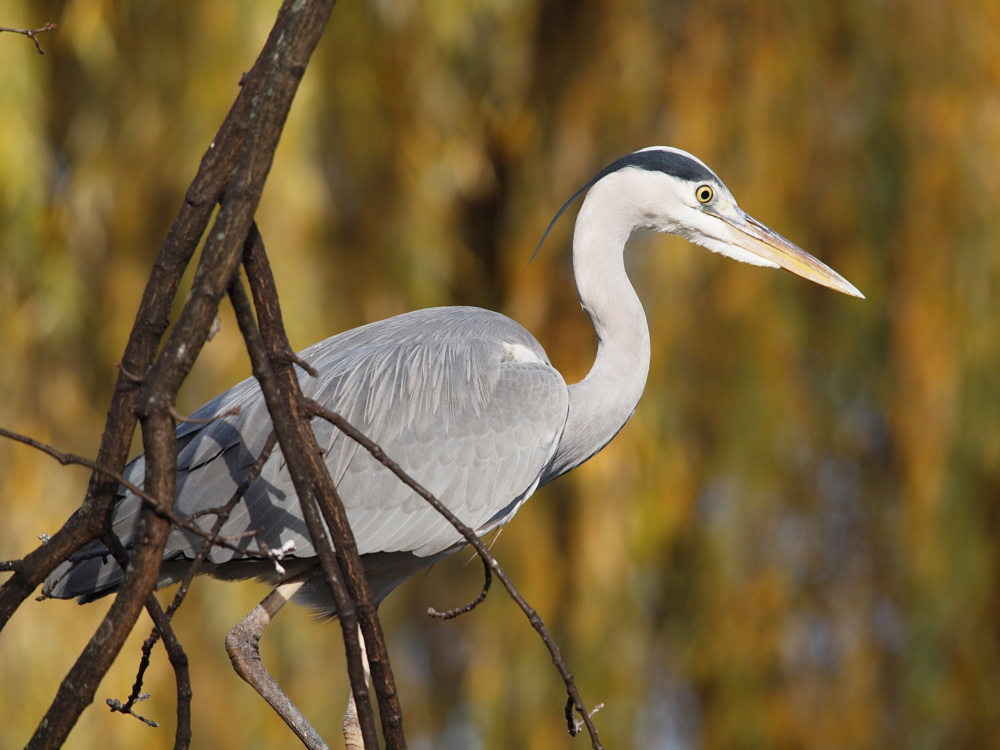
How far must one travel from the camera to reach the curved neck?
→ 92.3 inches

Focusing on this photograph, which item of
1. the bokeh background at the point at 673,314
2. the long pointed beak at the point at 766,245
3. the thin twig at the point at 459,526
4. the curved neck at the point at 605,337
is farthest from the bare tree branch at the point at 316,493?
the bokeh background at the point at 673,314

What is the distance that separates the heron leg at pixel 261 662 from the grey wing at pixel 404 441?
12cm

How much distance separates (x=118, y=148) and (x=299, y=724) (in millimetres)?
2142

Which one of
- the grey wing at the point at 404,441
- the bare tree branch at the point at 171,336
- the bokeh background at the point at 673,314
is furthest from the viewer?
the bokeh background at the point at 673,314

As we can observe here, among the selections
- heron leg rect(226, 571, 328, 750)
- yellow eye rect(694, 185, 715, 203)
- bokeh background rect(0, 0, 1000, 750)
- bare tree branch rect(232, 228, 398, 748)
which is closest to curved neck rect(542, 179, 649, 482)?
yellow eye rect(694, 185, 715, 203)

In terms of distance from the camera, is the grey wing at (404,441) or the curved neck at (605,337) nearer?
the grey wing at (404,441)

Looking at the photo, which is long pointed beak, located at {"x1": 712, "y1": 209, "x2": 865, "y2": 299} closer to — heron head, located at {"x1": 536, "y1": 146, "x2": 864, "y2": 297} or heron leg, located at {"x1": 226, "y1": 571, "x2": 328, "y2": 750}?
heron head, located at {"x1": 536, "y1": 146, "x2": 864, "y2": 297}

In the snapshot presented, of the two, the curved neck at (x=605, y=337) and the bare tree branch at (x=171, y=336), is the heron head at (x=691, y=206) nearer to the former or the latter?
the curved neck at (x=605, y=337)

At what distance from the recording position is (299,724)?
1.96 metres

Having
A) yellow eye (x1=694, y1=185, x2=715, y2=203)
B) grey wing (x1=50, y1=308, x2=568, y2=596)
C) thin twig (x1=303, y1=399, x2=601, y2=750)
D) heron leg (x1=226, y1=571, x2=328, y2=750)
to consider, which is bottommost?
thin twig (x1=303, y1=399, x2=601, y2=750)

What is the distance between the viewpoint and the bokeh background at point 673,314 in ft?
11.3

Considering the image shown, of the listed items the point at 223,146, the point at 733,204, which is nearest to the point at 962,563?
the point at 733,204

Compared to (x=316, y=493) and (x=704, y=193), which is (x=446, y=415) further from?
(x=316, y=493)

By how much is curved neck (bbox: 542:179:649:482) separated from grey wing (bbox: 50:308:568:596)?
3.9 inches
